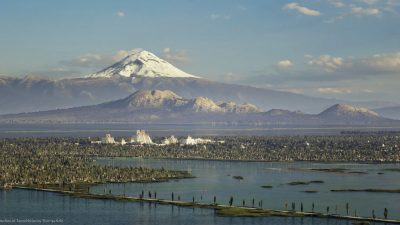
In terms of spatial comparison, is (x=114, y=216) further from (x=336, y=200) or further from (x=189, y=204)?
(x=336, y=200)

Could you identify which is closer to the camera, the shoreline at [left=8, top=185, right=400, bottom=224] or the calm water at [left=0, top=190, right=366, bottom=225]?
the calm water at [left=0, top=190, right=366, bottom=225]

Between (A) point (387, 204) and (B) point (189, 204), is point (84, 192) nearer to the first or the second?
(B) point (189, 204)

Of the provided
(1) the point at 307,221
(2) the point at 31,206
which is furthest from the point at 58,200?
(1) the point at 307,221

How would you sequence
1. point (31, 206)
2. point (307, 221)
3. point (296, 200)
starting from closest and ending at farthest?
point (307, 221) → point (31, 206) → point (296, 200)

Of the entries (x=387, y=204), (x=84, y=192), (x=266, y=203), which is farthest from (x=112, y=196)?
(x=387, y=204)

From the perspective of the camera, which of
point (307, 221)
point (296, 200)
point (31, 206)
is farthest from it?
point (296, 200)

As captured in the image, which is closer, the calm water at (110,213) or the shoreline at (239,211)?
the calm water at (110,213)

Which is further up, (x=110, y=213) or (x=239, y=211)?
(x=239, y=211)

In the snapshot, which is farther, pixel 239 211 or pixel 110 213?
pixel 239 211

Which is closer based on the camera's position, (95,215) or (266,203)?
(95,215)
